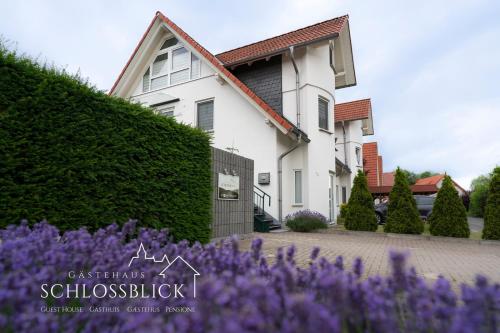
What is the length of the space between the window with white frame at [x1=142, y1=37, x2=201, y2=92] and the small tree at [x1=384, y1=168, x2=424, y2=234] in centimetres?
988

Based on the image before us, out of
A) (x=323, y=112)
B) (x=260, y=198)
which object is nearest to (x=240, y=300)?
(x=260, y=198)

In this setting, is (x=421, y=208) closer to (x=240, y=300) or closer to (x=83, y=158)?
(x=83, y=158)

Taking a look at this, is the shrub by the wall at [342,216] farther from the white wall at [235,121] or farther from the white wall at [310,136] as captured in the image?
the white wall at [235,121]

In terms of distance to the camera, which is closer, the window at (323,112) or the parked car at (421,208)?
the window at (323,112)

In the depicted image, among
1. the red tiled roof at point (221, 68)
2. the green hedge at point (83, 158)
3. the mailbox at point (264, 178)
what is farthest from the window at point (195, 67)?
the green hedge at point (83, 158)

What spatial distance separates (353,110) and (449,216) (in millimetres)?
13690

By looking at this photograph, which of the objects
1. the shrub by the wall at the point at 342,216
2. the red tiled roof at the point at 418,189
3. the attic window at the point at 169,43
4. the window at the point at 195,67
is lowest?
the shrub by the wall at the point at 342,216

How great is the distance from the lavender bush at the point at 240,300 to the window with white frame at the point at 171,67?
13.7 m

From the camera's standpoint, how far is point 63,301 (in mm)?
2006

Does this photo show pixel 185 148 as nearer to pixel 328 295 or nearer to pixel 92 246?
pixel 92 246

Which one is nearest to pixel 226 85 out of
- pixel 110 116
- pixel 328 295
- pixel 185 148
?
pixel 185 148

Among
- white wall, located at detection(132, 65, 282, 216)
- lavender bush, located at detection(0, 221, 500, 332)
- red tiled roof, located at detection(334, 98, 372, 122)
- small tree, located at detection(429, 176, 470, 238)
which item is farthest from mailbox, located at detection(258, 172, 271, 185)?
red tiled roof, located at detection(334, 98, 372, 122)

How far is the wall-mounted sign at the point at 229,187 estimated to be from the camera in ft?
Answer: 27.3

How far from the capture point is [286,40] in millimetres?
15234
